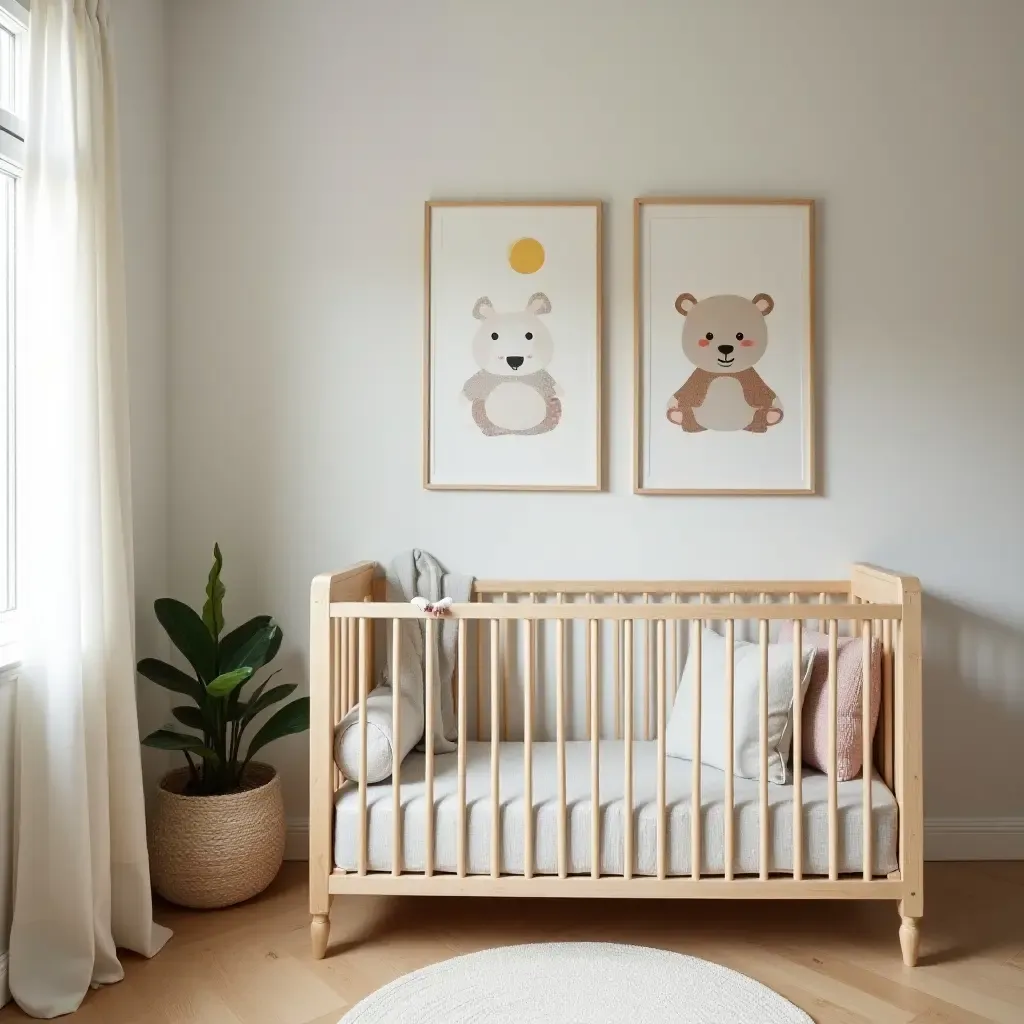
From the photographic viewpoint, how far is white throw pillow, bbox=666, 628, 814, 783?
2125 mm

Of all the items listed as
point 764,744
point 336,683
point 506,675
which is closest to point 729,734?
point 764,744

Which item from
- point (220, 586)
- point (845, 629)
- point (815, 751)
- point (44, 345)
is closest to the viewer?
point (44, 345)

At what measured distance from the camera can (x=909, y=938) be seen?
200cm

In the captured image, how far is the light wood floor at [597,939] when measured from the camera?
1.84 meters

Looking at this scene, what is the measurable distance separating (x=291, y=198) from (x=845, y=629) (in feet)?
6.67

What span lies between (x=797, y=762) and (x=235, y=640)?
1.45 meters

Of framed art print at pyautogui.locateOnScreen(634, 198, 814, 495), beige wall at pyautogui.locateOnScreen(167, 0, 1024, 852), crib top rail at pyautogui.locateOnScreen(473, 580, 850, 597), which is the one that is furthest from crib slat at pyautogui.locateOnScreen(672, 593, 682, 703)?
framed art print at pyautogui.locateOnScreen(634, 198, 814, 495)

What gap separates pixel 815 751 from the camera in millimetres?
2172

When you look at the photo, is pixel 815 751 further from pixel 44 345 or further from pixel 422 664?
pixel 44 345

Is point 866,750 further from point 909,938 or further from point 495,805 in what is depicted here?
point 495,805

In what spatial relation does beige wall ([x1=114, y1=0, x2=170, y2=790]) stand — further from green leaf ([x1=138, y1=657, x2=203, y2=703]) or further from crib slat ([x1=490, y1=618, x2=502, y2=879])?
crib slat ([x1=490, y1=618, x2=502, y2=879])

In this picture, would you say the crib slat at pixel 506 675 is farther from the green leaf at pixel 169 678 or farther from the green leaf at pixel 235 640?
the green leaf at pixel 169 678

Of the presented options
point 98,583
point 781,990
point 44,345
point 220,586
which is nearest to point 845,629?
point 781,990

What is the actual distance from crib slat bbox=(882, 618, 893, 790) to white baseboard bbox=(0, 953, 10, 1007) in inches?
77.5
